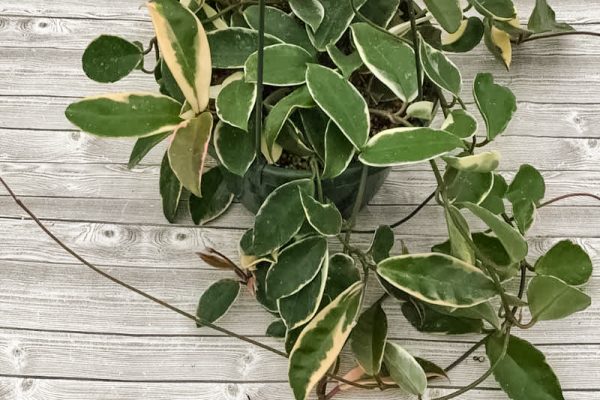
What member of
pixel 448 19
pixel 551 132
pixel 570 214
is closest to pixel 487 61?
pixel 551 132

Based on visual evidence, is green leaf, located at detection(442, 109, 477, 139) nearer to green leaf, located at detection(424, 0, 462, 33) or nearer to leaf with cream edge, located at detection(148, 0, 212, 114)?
A: green leaf, located at detection(424, 0, 462, 33)

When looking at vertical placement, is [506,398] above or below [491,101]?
below

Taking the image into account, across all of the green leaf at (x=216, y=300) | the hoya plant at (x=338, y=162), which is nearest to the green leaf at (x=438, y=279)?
the hoya plant at (x=338, y=162)

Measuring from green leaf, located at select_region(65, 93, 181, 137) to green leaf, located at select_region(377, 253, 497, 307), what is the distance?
0.27 meters

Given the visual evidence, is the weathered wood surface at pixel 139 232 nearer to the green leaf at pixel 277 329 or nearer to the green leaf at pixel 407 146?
the green leaf at pixel 277 329

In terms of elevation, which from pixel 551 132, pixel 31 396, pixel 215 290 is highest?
pixel 551 132

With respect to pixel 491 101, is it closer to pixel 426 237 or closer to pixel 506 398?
pixel 426 237

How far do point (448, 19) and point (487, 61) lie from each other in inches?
18.8

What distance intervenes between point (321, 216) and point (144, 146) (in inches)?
8.5

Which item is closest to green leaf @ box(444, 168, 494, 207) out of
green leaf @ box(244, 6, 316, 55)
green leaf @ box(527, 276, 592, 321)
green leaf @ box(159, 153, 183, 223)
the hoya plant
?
the hoya plant

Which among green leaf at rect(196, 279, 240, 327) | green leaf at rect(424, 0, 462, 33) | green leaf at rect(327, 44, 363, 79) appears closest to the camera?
green leaf at rect(424, 0, 462, 33)

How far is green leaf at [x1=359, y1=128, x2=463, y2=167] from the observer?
0.71 meters

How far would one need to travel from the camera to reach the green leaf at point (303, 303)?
2.63 feet

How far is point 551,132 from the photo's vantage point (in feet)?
3.50
